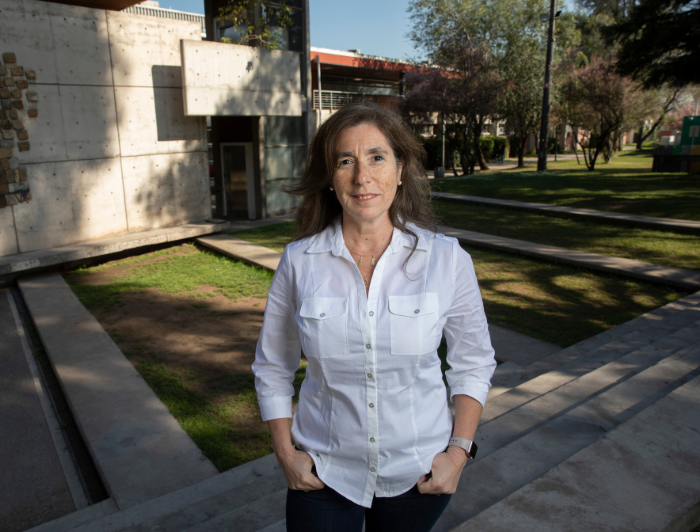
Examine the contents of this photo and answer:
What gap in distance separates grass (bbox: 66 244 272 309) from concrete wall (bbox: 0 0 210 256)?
3.65ft

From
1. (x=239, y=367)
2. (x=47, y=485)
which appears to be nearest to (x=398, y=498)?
(x=47, y=485)

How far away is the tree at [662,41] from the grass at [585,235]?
6640 mm

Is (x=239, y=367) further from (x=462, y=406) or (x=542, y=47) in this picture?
(x=542, y=47)

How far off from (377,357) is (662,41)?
1701 cm

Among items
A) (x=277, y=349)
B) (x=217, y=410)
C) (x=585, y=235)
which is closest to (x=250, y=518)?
(x=277, y=349)

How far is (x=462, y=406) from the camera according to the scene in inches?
66.2

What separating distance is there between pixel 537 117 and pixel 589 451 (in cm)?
2620

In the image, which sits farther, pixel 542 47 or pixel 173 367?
pixel 542 47

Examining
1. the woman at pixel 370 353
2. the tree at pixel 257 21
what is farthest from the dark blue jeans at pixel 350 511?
the tree at pixel 257 21

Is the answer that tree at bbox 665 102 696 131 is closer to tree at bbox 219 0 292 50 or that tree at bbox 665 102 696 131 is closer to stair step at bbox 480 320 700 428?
tree at bbox 219 0 292 50

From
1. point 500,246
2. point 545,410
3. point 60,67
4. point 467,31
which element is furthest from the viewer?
point 467,31

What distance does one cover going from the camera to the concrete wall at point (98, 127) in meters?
9.03

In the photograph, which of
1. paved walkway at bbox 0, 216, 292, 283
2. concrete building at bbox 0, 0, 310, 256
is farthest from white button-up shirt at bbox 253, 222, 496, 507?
concrete building at bbox 0, 0, 310, 256

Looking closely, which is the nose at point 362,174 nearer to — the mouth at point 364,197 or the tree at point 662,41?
the mouth at point 364,197
